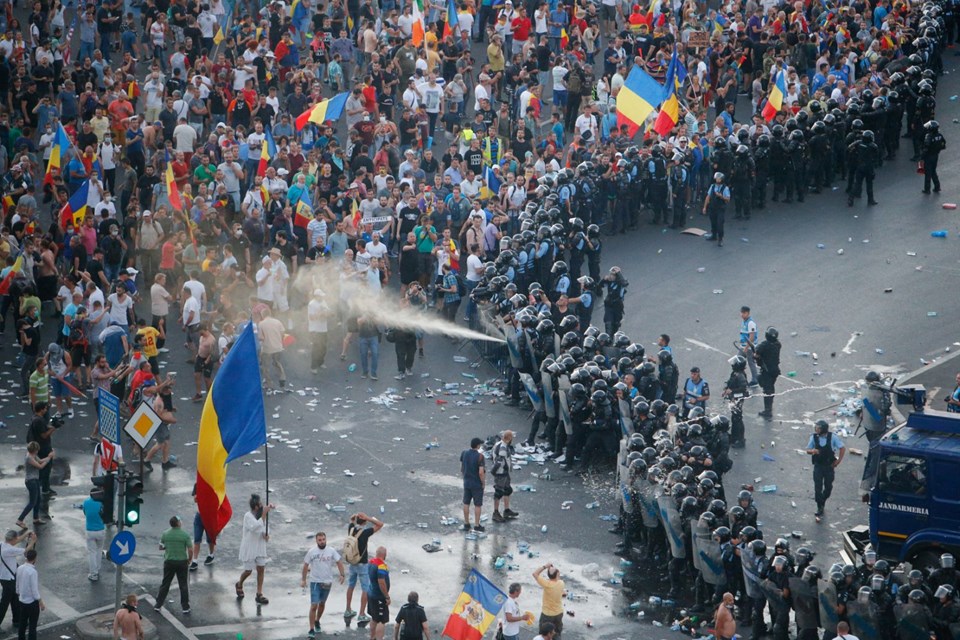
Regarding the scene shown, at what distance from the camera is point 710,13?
4644 centimetres

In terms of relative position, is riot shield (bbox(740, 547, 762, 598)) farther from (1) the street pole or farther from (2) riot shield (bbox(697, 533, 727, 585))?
(1) the street pole

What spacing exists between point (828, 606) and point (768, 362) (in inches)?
323

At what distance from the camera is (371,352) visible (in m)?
33.0

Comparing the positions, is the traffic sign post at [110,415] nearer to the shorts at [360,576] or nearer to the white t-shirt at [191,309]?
the shorts at [360,576]

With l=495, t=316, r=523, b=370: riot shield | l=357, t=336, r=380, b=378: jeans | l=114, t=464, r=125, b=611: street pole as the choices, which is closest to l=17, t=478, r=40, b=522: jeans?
l=114, t=464, r=125, b=611: street pole

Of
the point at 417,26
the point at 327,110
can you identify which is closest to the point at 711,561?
the point at 327,110

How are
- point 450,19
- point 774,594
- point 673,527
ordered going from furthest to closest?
point 450,19 → point 673,527 → point 774,594

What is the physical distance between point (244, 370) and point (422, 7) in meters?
20.0

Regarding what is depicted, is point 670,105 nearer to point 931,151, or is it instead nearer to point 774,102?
point 774,102

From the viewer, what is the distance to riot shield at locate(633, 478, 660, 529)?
25953 millimetres

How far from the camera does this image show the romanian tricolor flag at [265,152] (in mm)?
37406

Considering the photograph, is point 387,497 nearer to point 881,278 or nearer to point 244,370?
point 244,370

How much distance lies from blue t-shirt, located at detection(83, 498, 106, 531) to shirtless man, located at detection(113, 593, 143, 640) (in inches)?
103

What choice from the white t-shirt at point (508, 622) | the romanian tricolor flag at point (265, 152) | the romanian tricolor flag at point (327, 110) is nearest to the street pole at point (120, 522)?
the white t-shirt at point (508, 622)
